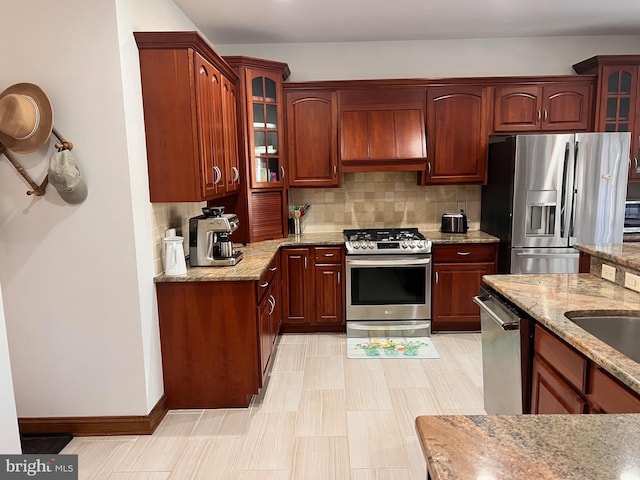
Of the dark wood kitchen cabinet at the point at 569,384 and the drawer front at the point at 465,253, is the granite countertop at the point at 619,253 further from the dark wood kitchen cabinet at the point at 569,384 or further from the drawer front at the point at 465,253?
the drawer front at the point at 465,253

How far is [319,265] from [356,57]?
2029 millimetres

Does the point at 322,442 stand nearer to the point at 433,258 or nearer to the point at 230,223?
the point at 230,223

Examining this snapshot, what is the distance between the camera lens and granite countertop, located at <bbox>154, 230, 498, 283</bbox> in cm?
260

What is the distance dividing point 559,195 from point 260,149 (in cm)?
255

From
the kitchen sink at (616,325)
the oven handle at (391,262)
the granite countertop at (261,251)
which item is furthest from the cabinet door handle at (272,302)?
the kitchen sink at (616,325)

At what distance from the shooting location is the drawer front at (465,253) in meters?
3.82

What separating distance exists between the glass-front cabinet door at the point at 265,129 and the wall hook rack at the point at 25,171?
1682mm

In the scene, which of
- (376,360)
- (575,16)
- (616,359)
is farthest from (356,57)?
(616,359)

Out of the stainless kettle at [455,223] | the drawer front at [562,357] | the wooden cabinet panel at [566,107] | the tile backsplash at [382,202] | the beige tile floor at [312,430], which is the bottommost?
the beige tile floor at [312,430]

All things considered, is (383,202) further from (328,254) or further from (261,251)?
(261,251)

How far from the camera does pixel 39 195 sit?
7.34 ft

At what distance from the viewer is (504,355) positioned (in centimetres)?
211

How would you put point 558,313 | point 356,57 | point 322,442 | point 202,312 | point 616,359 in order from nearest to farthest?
Result: point 616,359 → point 558,313 → point 322,442 → point 202,312 → point 356,57

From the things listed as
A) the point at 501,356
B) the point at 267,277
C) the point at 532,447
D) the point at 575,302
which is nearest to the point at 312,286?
the point at 267,277
